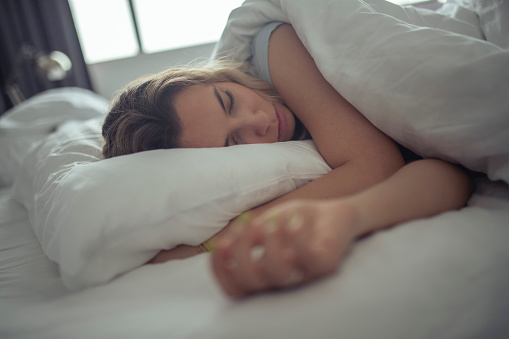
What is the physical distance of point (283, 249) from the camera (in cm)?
31

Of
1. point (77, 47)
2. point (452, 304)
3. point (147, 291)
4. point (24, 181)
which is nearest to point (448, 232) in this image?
point (452, 304)

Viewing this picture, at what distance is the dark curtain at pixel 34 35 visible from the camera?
2432 millimetres

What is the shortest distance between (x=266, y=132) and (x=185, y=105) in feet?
0.63

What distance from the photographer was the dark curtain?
243cm

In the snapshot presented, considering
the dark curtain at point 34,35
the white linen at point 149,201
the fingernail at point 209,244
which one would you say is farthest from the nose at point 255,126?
the dark curtain at point 34,35

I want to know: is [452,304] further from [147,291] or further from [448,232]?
[147,291]

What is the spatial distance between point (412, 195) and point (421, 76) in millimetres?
192

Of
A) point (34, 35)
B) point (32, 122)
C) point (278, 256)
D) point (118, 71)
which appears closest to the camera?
point (278, 256)

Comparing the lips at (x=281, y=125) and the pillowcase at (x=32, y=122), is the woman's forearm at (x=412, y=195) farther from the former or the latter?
the pillowcase at (x=32, y=122)

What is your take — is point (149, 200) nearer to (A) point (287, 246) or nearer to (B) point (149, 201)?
(B) point (149, 201)

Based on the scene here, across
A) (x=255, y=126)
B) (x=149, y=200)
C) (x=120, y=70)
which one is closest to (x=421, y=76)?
(x=255, y=126)

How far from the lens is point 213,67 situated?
83cm

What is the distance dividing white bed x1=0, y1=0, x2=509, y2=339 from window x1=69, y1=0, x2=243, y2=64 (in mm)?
2272

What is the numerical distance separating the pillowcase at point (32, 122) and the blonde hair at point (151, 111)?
95 centimetres
